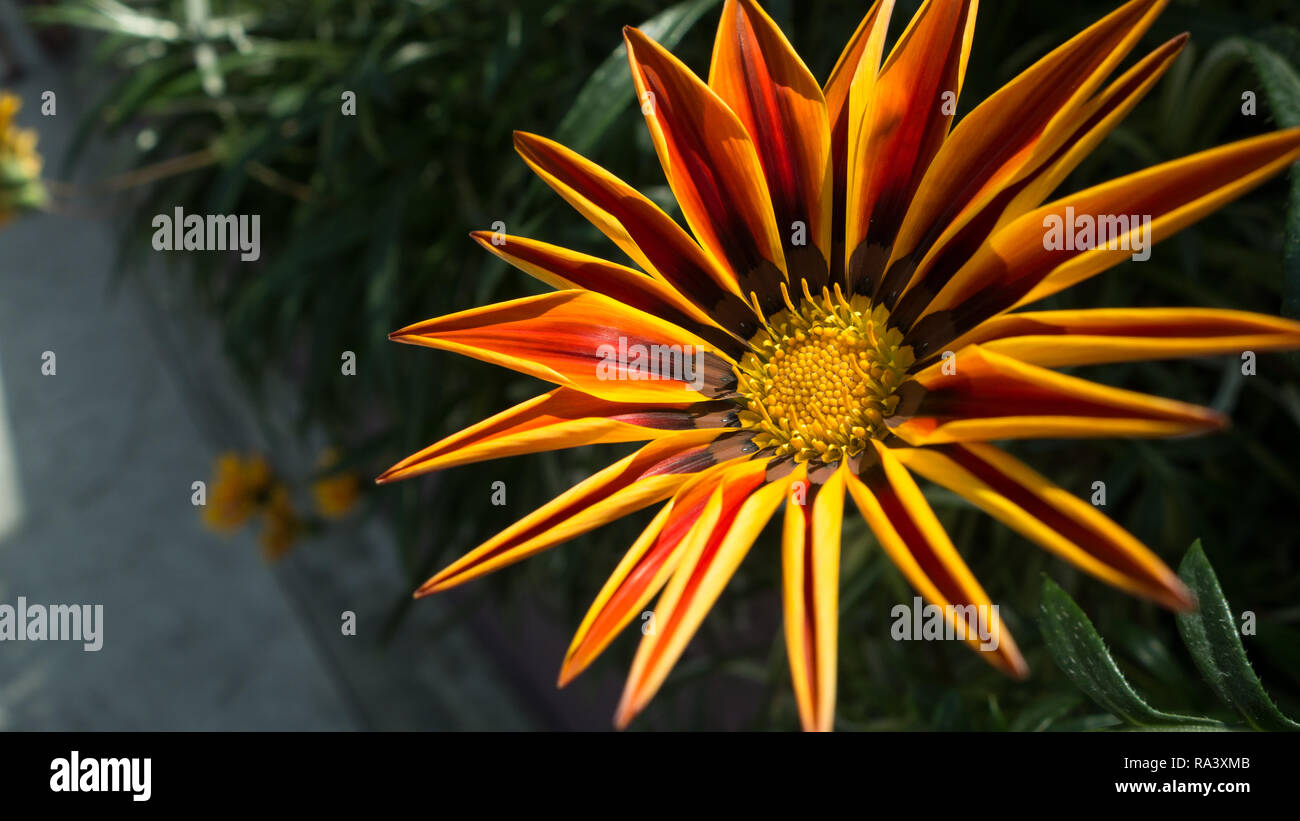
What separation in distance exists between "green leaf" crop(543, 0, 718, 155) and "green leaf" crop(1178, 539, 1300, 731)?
1.48 feet

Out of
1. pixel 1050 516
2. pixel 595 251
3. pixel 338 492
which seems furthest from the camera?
pixel 338 492

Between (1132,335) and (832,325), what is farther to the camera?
(832,325)

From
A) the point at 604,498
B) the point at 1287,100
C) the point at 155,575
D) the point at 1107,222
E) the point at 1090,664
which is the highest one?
the point at 1287,100

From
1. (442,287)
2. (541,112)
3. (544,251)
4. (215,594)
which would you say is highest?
(541,112)

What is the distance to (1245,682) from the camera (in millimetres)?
527

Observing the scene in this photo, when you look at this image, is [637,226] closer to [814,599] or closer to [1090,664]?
[814,599]

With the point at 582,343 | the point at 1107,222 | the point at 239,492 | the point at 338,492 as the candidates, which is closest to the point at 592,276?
the point at 582,343

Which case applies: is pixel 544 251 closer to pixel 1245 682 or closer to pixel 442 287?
pixel 1245 682

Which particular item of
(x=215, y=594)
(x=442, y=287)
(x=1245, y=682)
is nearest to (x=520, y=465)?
(x=442, y=287)

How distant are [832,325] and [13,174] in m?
1.26

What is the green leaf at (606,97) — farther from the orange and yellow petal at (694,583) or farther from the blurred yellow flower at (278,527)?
the blurred yellow flower at (278,527)

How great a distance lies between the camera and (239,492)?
1.62 meters

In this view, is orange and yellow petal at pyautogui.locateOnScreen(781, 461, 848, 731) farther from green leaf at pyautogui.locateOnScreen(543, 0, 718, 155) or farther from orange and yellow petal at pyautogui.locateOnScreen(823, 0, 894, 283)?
green leaf at pyautogui.locateOnScreen(543, 0, 718, 155)
